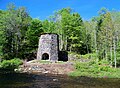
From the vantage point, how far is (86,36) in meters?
73.7

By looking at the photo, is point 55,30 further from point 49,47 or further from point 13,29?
point 49,47

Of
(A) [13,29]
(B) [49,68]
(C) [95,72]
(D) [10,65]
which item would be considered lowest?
(C) [95,72]

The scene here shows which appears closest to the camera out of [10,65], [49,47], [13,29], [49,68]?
[49,68]

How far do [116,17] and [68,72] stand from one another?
48.7ft

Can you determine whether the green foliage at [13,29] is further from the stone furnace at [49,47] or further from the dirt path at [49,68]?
the dirt path at [49,68]

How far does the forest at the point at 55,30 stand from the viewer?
6188 centimetres

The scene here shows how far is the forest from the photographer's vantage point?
61.9m

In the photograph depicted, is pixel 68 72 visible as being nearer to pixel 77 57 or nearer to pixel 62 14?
pixel 77 57

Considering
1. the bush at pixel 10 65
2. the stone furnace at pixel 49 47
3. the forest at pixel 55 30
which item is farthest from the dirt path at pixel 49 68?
the forest at pixel 55 30

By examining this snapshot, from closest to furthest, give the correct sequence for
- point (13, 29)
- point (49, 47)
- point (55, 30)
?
point (49, 47) < point (13, 29) < point (55, 30)

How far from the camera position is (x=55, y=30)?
240 ft

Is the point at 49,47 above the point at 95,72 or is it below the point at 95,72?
above

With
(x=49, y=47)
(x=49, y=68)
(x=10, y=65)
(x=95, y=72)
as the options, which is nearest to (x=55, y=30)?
(x=49, y=47)

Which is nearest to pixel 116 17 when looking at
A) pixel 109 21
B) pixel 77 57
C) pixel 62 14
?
pixel 109 21
